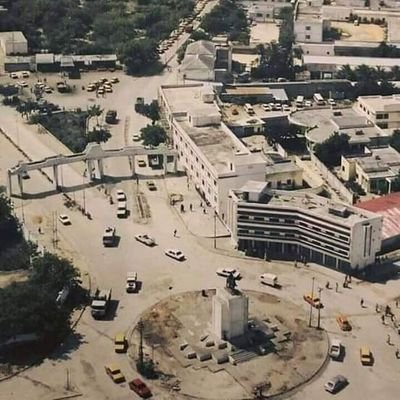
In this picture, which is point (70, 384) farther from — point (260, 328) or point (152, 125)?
point (152, 125)

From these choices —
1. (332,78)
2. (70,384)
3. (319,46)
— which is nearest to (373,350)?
(70,384)

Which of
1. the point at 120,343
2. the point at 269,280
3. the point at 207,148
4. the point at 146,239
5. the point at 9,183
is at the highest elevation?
the point at 207,148

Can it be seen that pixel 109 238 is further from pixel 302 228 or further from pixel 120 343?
pixel 302 228

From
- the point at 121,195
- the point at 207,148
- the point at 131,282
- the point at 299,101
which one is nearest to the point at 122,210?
the point at 121,195

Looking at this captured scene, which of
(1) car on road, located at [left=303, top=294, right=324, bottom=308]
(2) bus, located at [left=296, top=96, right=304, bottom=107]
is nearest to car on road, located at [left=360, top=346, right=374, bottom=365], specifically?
(1) car on road, located at [left=303, top=294, right=324, bottom=308]

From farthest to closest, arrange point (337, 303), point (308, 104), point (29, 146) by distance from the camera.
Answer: point (308, 104) → point (29, 146) → point (337, 303)

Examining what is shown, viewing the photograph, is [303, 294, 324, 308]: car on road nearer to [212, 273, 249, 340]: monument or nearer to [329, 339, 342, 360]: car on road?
[329, 339, 342, 360]: car on road
